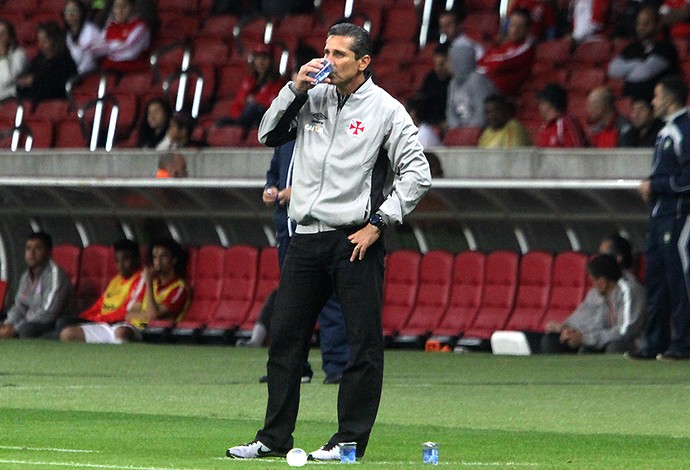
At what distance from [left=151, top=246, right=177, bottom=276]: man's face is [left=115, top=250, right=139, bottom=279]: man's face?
27 cm

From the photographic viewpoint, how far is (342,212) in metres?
7.54

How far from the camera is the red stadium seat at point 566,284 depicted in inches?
657

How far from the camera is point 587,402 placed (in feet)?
36.7

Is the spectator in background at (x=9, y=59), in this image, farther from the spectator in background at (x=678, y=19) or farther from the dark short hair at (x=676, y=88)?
the dark short hair at (x=676, y=88)

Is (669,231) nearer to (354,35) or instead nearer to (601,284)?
(601,284)

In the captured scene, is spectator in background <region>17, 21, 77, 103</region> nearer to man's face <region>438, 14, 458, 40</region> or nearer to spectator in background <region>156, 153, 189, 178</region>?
spectator in background <region>156, 153, 189, 178</region>

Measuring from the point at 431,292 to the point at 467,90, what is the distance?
2.20 meters

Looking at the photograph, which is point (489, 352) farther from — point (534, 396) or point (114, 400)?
point (114, 400)

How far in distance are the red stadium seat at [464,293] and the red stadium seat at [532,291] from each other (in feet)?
1.43

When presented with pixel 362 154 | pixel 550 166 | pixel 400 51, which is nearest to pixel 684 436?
pixel 362 154

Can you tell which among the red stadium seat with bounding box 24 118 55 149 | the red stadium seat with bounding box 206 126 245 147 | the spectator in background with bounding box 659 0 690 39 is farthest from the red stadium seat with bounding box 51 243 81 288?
the spectator in background with bounding box 659 0 690 39

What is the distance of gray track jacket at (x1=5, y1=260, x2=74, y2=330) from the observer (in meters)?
18.8

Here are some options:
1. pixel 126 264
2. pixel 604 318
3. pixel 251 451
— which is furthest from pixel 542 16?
pixel 251 451

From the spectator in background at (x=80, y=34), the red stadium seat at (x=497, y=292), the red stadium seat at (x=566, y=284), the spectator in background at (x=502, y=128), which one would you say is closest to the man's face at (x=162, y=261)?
the red stadium seat at (x=497, y=292)
